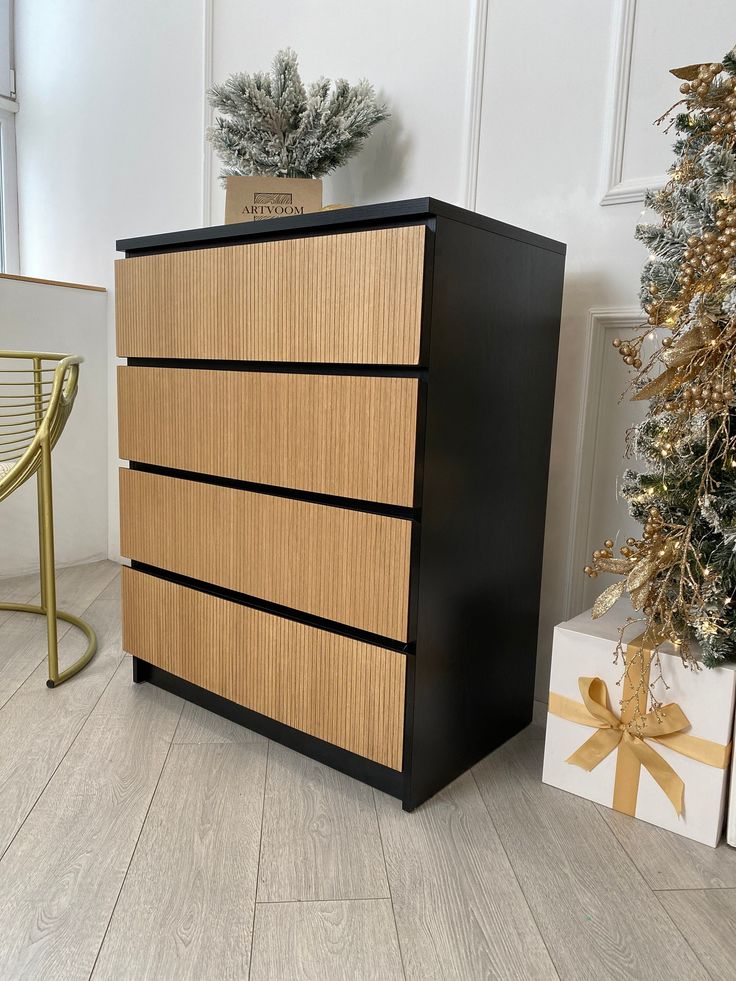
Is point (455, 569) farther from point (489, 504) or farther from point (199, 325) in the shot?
point (199, 325)

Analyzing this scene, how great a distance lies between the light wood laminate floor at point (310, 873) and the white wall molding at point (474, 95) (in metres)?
1.19

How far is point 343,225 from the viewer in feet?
4.04

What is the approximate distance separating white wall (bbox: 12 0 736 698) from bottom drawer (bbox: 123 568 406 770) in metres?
0.54

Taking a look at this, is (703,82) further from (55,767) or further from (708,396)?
(55,767)

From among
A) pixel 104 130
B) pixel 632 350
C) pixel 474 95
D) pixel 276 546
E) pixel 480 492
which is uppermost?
pixel 104 130

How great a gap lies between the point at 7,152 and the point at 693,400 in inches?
117

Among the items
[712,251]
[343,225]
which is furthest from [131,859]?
[712,251]

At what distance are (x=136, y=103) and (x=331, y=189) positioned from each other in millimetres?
1015

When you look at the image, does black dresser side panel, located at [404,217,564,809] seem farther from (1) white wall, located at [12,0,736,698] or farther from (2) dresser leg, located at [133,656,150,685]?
(2) dresser leg, located at [133,656,150,685]

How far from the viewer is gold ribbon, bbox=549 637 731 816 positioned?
1.21 meters

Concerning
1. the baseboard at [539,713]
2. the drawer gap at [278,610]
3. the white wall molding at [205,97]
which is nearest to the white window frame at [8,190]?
the white wall molding at [205,97]

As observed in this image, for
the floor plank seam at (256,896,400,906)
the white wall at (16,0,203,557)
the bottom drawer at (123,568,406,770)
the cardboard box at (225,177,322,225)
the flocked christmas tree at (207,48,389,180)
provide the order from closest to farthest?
the floor plank seam at (256,896,400,906) → the bottom drawer at (123,568,406,770) → the cardboard box at (225,177,322,225) → the flocked christmas tree at (207,48,389,180) → the white wall at (16,0,203,557)

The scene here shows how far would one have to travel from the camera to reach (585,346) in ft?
5.04

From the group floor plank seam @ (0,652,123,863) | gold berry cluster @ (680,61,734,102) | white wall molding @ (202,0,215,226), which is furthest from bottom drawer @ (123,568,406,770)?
white wall molding @ (202,0,215,226)
